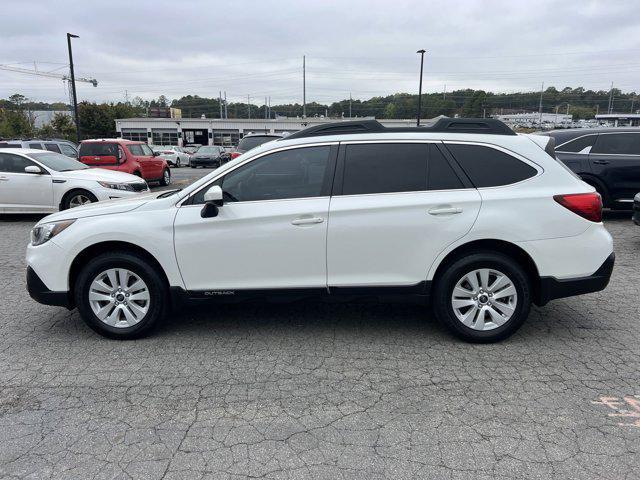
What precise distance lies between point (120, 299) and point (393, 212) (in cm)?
248

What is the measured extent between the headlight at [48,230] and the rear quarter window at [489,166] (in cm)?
342

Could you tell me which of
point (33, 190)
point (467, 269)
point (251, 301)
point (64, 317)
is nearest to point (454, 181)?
point (467, 269)

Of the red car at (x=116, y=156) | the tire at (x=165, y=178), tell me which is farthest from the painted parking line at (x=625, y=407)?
the tire at (x=165, y=178)

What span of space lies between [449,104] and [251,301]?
84.1m

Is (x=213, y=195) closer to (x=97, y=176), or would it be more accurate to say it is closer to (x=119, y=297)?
(x=119, y=297)

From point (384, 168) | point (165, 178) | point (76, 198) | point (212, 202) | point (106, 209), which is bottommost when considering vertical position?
point (165, 178)

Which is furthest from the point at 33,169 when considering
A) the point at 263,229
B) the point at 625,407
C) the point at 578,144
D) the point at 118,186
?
the point at 578,144

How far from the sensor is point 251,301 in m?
4.29

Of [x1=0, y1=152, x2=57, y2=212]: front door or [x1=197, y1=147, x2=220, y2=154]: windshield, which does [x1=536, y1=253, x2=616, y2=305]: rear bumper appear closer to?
[x1=0, y1=152, x2=57, y2=212]: front door

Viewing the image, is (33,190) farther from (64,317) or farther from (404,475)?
(404,475)

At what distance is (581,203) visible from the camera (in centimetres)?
409

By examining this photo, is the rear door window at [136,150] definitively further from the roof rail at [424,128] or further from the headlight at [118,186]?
the roof rail at [424,128]

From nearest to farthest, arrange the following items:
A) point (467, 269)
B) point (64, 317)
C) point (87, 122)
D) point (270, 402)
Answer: point (270, 402) → point (467, 269) → point (64, 317) → point (87, 122)

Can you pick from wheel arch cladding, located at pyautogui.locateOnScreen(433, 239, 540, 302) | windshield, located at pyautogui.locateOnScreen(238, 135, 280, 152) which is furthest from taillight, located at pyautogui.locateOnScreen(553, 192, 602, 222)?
windshield, located at pyautogui.locateOnScreen(238, 135, 280, 152)
